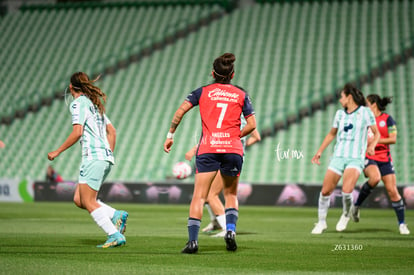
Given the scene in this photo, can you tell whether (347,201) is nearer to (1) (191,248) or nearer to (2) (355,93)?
(2) (355,93)

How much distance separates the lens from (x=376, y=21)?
31.7 m

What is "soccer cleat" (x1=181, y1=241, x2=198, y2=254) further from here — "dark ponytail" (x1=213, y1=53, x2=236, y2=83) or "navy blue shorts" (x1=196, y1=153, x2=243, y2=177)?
"dark ponytail" (x1=213, y1=53, x2=236, y2=83)

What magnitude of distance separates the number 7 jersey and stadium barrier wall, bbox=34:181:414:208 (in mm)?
14254

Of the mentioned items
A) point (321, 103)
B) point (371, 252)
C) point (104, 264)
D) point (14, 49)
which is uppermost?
point (14, 49)

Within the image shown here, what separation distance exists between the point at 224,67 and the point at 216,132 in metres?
0.75

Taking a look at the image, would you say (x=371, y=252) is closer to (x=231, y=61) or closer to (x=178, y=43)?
(x=231, y=61)

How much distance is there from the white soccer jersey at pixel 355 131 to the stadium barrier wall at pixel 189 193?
412 inches

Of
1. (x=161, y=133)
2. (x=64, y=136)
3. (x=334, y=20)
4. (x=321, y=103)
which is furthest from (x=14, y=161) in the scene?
(x=334, y=20)

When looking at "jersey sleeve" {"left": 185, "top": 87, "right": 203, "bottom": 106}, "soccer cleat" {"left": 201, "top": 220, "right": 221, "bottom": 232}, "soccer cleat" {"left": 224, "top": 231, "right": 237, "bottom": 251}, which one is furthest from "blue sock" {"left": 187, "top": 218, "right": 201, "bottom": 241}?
"soccer cleat" {"left": 201, "top": 220, "right": 221, "bottom": 232}

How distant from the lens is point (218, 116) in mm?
8789

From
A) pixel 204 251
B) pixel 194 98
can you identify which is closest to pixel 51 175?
pixel 204 251

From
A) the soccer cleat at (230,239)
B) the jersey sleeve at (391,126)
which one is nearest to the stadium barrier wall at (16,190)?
the jersey sleeve at (391,126)

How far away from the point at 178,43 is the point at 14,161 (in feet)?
29.3

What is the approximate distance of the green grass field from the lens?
739 cm
